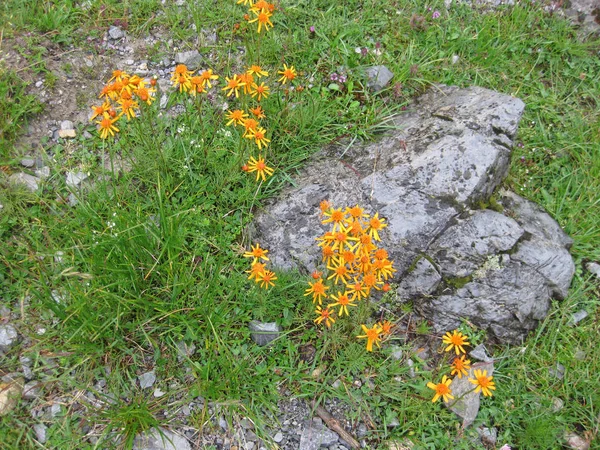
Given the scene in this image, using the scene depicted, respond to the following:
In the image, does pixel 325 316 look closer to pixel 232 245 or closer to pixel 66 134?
pixel 232 245

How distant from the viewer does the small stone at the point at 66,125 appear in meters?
4.02

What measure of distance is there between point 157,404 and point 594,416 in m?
2.72

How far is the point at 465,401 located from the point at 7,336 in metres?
2.83

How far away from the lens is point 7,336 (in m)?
3.22

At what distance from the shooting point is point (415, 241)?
140 inches

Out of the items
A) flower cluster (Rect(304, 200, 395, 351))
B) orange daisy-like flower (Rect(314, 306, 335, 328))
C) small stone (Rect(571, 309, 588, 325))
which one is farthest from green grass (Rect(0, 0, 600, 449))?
flower cluster (Rect(304, 200, 395, 351))

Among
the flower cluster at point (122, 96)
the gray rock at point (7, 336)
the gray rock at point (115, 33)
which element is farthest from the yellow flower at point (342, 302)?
the gray rock at point (115, 33)

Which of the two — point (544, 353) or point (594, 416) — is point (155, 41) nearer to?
point (544, 353)

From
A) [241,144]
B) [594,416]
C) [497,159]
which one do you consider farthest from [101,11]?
[594,416]

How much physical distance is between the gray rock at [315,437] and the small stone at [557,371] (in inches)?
60.3

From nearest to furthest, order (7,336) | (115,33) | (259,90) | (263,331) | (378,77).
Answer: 1. (7,336)
2. (263,331)
3. (259,90)
4. (378,77)
5. (115,33)

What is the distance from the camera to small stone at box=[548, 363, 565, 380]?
3541 millimetres

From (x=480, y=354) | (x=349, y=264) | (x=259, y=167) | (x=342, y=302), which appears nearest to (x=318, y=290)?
(x=342, y=302)

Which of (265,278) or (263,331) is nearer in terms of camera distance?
(265,278)
